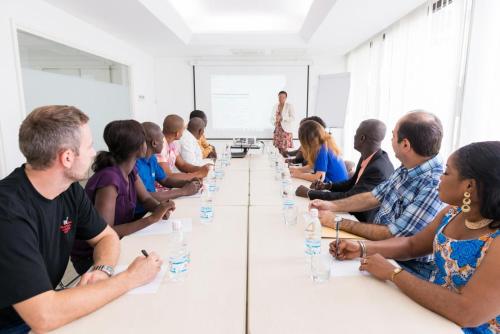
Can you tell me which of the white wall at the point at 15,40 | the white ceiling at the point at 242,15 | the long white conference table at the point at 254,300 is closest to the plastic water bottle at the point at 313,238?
the long white conference table at the point at 254,300

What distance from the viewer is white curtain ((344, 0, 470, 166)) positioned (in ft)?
11.8

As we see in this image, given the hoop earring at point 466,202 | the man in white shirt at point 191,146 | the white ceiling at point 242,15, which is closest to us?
the hoop earring at point 466,202

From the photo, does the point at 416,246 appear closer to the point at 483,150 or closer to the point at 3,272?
the point at 483,150

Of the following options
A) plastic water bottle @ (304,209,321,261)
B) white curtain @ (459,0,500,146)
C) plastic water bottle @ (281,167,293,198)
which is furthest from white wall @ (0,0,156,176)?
white curtain @ (459,0,500,146)

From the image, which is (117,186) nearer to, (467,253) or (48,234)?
(48,234)

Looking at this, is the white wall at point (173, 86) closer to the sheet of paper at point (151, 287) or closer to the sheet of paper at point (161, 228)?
the sheet of paper at point (161, 228)

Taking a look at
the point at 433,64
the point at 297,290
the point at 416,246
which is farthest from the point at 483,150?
the point at 433,64

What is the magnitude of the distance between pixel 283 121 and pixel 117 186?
5786mm

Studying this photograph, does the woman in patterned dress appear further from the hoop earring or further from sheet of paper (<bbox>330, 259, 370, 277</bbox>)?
the hoop earring

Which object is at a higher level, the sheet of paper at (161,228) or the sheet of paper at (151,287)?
the sheet of paper at (151,287)

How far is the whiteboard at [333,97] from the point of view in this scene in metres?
6.67

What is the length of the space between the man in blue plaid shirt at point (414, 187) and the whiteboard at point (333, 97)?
5017 mm

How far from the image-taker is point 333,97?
7.00 meters

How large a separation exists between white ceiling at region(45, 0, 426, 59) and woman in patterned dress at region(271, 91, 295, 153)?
1114 mm
